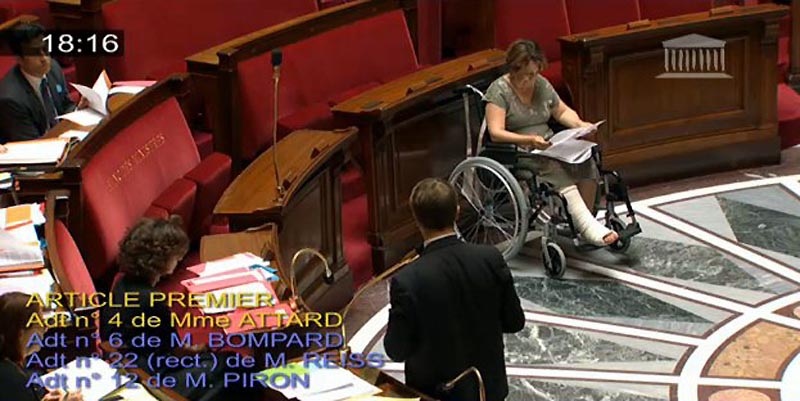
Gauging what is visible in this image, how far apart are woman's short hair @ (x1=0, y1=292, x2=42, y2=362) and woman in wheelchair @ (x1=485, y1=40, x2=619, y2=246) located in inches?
105

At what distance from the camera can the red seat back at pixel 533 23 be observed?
6.52m

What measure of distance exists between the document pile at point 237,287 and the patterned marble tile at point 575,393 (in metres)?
1.10

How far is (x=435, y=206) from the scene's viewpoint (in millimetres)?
3002

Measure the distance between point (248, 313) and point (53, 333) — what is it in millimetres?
465

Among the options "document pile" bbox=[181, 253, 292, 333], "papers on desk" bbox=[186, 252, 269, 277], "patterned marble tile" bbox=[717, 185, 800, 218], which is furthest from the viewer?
"patterned marble tile" bbox=[717, 185, 800, 218]

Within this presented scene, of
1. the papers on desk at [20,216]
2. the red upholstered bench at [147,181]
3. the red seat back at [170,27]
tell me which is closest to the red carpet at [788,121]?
the red seat back at [170,27]

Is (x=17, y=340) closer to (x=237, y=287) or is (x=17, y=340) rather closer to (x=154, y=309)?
(x=154, y=309)

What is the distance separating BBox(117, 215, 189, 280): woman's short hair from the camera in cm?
316

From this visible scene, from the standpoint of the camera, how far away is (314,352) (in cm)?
310

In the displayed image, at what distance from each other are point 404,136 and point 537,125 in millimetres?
545

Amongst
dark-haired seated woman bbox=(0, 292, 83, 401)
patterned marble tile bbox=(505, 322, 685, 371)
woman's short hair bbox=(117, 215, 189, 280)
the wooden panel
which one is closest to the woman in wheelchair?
patterned marble tile bbox=(505, 322, 685, 371)

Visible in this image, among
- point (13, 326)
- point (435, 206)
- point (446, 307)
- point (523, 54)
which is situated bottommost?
point (446, 307)

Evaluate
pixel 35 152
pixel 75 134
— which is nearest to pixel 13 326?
pixel 35 152

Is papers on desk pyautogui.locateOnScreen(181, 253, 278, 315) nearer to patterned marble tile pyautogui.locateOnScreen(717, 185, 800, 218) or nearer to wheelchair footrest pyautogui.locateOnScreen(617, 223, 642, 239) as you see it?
wheelchair footrest pyautogui.locateOnScreen(617, 223, 642, 239)
